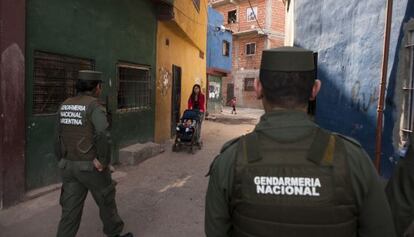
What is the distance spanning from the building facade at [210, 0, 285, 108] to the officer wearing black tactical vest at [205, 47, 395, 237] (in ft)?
96.5

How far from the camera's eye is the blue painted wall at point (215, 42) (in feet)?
78.1

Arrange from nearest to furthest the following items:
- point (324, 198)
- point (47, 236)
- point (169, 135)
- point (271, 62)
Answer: point (324, 198)
point (271, 62)
point (47, 236)
point (169, 135)

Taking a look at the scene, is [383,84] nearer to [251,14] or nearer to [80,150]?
[80,150]

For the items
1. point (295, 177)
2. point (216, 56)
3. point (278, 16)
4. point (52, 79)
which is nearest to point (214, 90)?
point (216, 56)

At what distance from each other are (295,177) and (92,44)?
6.13 meters

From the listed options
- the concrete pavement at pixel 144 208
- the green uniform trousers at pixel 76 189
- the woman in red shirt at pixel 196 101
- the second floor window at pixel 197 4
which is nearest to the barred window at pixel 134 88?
the woman in red shirt at pixel 196 101

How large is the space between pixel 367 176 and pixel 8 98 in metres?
4.78

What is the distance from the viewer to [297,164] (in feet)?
5.04

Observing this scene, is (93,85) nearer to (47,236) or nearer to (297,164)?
(47,236)

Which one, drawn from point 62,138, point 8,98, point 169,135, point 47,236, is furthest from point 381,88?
point 169,135

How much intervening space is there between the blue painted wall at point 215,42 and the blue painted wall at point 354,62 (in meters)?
15.9

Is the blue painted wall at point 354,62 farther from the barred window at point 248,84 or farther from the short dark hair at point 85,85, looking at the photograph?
A: the barred window at point 248,84

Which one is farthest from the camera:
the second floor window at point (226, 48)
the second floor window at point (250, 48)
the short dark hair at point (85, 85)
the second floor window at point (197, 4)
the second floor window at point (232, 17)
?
the second floor window at point (232, 17)

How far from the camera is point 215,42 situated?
81.0 feet
